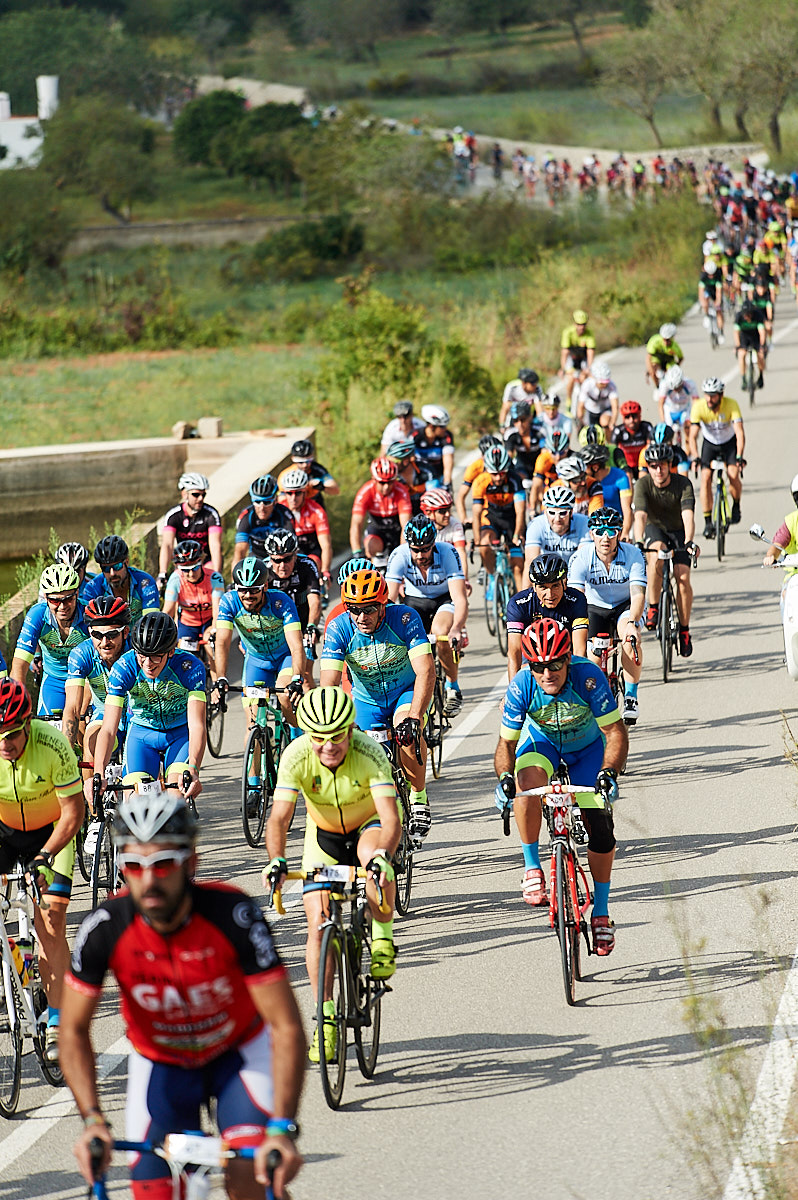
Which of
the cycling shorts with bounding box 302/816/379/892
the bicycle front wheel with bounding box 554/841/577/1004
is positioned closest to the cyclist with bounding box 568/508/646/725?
the bicycle front wheel with bounding box 554/841/577/1004

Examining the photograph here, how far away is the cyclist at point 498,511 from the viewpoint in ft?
51.3

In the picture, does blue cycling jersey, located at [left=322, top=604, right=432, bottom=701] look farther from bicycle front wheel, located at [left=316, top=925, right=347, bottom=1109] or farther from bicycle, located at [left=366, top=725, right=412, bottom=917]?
bicycle front wheel, located at [left=316, top=925, right=347, bottom=1109]

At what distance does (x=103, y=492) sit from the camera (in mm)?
25391

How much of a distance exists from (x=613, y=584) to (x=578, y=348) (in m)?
14.1

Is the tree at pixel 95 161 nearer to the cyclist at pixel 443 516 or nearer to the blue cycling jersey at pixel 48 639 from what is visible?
the cyclist at pixel 443 516

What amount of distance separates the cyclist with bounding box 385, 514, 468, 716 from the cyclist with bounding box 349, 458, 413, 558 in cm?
254

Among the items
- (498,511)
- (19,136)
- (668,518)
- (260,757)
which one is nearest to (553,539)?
(668,518)

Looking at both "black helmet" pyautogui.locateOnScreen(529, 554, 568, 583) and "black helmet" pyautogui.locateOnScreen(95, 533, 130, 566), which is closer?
"black helmet" pyautogui.locateOnScreen(529, 554, 568, 583)

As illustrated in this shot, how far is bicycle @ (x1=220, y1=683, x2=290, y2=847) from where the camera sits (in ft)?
36.0

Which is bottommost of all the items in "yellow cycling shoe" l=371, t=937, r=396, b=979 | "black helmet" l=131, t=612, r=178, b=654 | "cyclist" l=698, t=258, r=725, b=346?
"cyclist" l=698, t=258, r=725, b=346

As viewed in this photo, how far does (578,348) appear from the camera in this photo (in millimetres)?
26062

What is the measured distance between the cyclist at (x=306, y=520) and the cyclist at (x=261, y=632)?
3074 millimetres

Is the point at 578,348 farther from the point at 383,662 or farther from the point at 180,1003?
the point at 180,1003

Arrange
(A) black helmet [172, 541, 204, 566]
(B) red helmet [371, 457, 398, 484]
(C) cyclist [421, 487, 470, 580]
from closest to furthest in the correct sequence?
(A) black helmet [172, 541, 204, 566] < (C) cyclist [421, 487, 470, 580] < (B) red helmet [371, 457, 398, 484]
